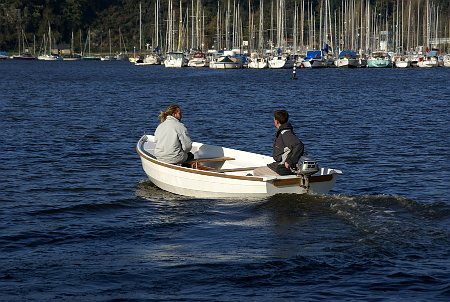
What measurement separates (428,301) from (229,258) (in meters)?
3.78

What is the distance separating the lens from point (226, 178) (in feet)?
70.9

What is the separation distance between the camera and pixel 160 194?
23.4 metres

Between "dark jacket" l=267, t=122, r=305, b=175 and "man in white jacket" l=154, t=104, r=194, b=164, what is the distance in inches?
99.6

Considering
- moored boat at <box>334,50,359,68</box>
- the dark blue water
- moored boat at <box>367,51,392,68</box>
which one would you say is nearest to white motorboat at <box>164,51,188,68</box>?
moored boat at <box>334,50,359,68</box>

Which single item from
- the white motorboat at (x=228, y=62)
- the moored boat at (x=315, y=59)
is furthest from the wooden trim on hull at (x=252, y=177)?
the white motorboat at (x=228, y=62)

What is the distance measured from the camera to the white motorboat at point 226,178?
827 inches

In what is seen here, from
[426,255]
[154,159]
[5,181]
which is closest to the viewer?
[426,255]

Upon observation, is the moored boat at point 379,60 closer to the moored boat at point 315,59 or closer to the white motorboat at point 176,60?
the moored boat at point 315,59

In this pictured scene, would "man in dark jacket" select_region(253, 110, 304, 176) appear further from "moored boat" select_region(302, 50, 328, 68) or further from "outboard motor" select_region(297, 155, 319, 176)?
"moored boat" select_region(302, 50, 328, 68)

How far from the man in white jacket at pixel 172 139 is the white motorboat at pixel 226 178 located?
12.0 inches

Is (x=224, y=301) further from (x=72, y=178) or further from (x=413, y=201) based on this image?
(x=72, y=178)

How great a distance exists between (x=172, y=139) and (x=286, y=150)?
9.94 ft

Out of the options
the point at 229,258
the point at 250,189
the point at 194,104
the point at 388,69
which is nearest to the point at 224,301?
the point at 229,258

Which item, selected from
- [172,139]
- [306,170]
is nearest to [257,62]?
[172,139]
